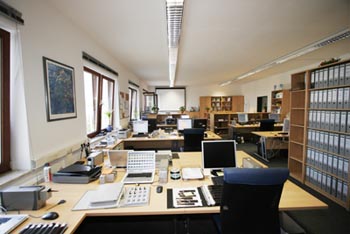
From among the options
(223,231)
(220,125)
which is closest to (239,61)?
(220,125)

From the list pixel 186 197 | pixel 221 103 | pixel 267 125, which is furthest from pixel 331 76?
pixel 221 103

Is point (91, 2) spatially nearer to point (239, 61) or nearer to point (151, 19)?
point (151, 19)

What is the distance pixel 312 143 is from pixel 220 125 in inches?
202

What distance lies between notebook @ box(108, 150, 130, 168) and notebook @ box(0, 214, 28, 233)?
1086mm

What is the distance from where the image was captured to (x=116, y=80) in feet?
16.3

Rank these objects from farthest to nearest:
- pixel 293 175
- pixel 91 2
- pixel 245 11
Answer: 1. pixel 293 175
2. pixel 245 11
3. pixel 91 2

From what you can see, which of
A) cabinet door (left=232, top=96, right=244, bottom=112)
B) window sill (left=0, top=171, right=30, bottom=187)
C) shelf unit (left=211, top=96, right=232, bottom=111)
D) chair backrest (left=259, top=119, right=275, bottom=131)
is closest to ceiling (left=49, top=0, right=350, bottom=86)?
window sill (left=0, top=171, right=30, bottom=187)

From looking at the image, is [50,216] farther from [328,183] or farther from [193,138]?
[328,183]

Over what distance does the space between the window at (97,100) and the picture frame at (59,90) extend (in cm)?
87

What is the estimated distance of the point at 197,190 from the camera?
1729 millimetres

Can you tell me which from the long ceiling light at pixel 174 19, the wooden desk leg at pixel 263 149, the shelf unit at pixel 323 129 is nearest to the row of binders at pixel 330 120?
the shelf unit at pixel 323 129

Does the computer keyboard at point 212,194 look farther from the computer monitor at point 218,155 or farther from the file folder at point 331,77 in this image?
the file folder at point 331,77

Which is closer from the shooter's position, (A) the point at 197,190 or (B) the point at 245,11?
(A) the point at 197,190

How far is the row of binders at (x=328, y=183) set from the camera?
2.72 m
